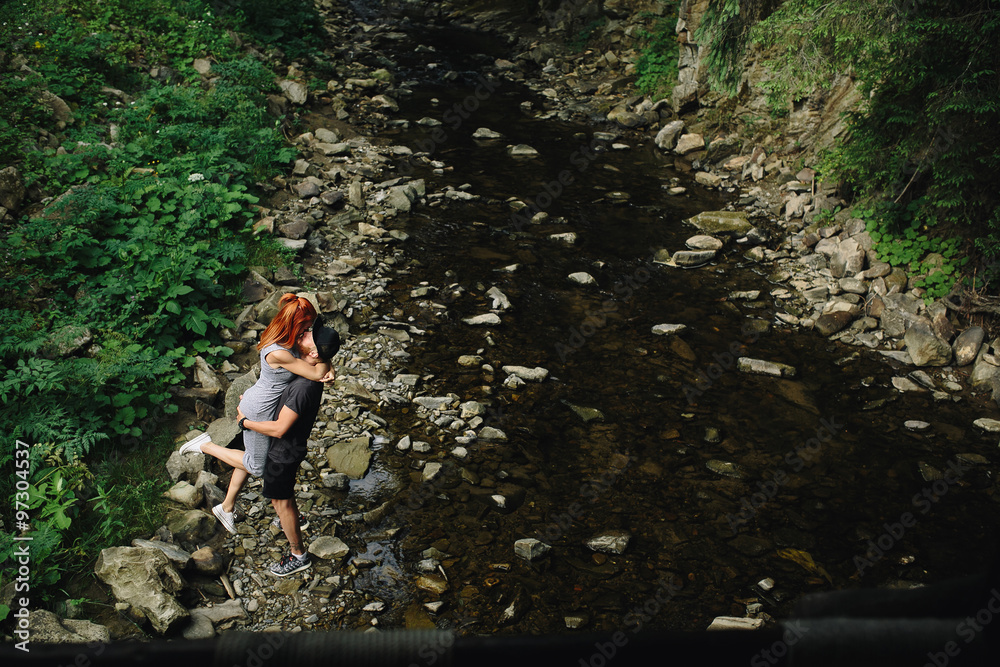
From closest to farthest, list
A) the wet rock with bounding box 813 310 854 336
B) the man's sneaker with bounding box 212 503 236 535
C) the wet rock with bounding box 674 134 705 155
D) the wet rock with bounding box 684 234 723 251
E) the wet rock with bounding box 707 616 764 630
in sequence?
the wet rock with bounding box 707 616 764 630
the man's sneaker with bounding box 212 503 236 535
the wet rock with bounding box 813 310 854 336
the wet rock with bounding box 684 234 723 251
the wet rock with bounding box 674 134 705 155

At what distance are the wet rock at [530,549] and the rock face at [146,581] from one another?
2.25 meters

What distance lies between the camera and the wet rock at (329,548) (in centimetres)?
444

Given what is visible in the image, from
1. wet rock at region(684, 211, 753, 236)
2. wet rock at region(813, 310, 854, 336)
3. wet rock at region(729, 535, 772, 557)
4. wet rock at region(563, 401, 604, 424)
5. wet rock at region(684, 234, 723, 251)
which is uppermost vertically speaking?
wet rock at region(684, 211, 753, 236)

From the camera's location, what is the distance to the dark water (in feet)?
14.8

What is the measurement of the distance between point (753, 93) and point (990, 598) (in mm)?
13014

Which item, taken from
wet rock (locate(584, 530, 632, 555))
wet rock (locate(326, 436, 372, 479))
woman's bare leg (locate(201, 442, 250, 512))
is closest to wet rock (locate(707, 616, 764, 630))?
wet rock (locate(584, 530, 632, 555))

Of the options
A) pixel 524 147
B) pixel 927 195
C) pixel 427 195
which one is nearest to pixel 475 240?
pixel 427 195

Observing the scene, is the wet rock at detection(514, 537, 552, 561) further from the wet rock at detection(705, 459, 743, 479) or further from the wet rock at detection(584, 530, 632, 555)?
the wet rock at detection(705, 459, 743, 479)

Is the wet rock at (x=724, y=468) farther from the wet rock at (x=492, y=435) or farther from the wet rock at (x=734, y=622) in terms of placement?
the wet rock at (x=492, y=435)

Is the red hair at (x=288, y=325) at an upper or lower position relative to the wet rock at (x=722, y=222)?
lower

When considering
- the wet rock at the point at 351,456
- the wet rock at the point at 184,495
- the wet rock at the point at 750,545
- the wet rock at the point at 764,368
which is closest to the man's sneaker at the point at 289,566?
the wet rock at the point at 184,495

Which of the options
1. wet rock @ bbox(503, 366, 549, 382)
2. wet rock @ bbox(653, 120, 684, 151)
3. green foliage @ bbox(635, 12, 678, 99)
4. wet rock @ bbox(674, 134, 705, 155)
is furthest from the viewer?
green foliage @ bbox(635, 12, 678, 99)

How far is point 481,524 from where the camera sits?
4.86 metres

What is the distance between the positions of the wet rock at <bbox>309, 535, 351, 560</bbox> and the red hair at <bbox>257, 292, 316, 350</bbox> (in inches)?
59.0
